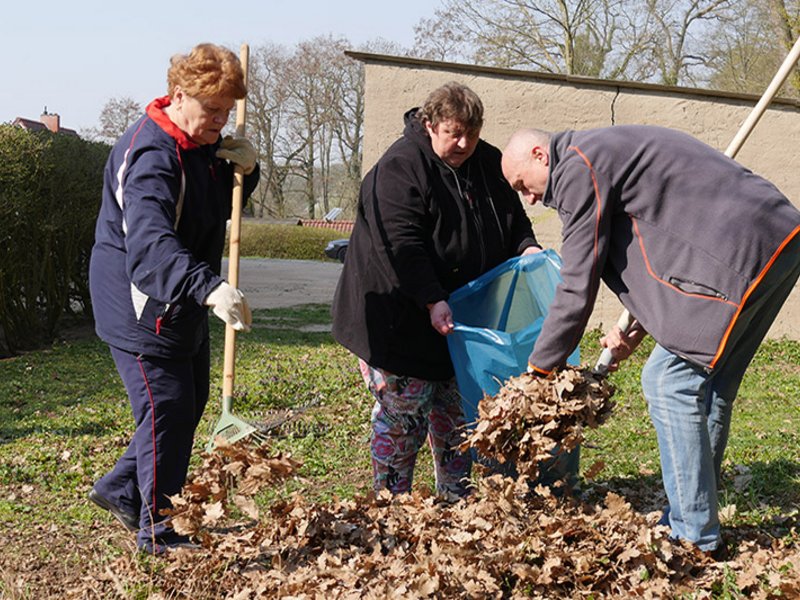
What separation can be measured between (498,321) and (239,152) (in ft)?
4.46

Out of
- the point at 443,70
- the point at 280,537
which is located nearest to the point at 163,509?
the point at 280,537

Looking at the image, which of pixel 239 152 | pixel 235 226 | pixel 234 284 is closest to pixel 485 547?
pixel 234 284

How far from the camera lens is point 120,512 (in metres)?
3.93

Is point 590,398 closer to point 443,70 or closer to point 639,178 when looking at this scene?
point 639,178

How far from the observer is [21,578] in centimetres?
371

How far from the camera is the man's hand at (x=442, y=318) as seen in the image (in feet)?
12.7

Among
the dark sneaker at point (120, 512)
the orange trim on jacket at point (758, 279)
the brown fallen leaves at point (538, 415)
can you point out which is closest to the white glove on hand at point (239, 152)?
the brown fallen leaves at point (538, 415)

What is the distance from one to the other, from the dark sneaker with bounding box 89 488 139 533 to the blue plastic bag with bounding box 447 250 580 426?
4.84 feet

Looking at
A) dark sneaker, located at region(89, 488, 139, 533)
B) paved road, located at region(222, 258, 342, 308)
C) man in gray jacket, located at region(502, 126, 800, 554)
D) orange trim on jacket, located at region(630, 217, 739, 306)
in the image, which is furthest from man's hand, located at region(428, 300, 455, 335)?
paved road, located at region(222, 258, 342, 308)

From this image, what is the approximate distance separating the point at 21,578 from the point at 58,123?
3572 cm

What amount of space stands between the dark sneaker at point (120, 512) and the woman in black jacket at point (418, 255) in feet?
3.49

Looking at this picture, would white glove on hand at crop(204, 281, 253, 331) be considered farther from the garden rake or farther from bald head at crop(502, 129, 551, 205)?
bald head at crop(502, 129, 551, 205)

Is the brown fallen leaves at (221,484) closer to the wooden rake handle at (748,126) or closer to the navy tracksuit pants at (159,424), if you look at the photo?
the navy tracksuit pants at (159,424)

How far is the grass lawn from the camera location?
4105 mm
